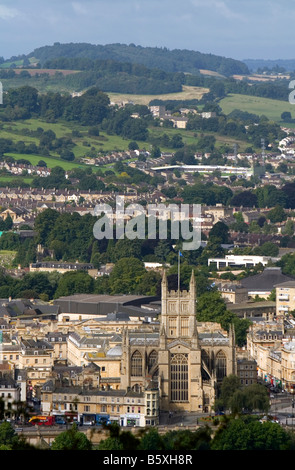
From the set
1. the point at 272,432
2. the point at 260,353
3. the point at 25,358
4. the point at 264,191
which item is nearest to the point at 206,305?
the point at 260,353

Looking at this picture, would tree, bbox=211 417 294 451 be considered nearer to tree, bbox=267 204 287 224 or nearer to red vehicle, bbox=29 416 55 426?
red vehicle, bbox=29 416 55 426

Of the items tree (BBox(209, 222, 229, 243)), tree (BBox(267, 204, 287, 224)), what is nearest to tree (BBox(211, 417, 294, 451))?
tree (BBox(209, 222, 229, 243))

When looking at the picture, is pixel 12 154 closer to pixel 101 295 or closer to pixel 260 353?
pixel 101 295

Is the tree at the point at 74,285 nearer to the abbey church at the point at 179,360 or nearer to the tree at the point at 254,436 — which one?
the abbey church at the point at 179,360

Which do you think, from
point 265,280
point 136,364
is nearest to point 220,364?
point 136,364

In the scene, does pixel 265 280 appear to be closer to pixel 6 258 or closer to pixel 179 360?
pixel 6 258

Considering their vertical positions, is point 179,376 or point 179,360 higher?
point 179,360

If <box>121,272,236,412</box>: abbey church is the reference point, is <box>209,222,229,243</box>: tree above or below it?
above
